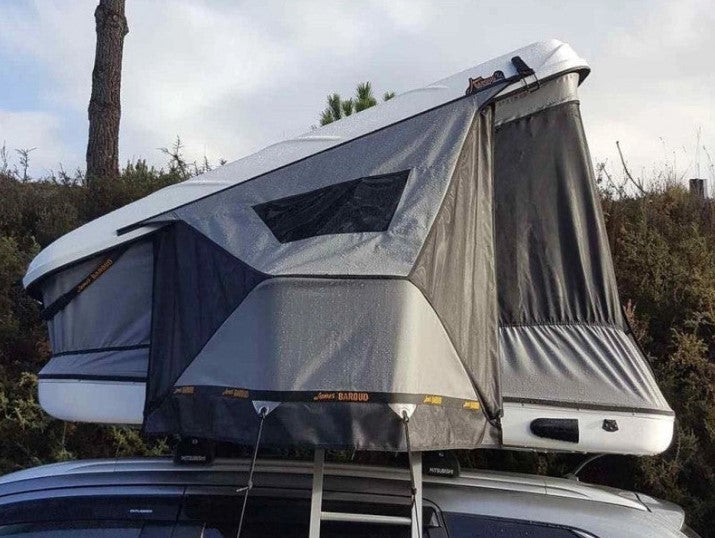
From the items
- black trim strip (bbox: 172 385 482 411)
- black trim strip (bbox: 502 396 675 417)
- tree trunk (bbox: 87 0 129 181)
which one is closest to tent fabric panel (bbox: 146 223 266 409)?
black trim strip (bbox: 172 385 482 411)

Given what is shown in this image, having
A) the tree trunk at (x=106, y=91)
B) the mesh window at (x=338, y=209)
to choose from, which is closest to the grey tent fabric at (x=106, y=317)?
the mesh window at (x=338, y=209)

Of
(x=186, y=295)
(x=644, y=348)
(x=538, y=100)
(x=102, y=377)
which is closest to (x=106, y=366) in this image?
(x=102, y=377)

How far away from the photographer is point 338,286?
2.81 metres

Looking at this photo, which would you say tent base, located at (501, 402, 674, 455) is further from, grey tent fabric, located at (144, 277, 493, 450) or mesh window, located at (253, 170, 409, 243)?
mesh window, located at (253, 170, 409, 243)

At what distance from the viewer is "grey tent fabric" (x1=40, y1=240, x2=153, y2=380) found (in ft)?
11.8

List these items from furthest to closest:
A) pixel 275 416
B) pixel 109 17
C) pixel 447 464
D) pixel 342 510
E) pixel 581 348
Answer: pixel 109 17
pixel 581 348
pixel 447 464
pixel 342 510
pixel 275 416

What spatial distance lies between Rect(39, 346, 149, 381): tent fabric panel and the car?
438 millimetres

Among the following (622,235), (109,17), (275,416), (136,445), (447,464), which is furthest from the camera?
(109,17)

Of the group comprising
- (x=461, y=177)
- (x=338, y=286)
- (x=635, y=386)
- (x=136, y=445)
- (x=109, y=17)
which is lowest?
(x=136, y=445)

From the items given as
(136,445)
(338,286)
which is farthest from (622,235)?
(338,286)

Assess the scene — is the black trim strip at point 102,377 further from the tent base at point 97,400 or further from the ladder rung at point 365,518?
the ladder rung at point 365,518

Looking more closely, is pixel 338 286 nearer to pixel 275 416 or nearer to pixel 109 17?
pixel 275 416

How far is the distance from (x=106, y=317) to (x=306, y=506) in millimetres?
1338

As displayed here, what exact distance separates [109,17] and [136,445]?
6.04m
